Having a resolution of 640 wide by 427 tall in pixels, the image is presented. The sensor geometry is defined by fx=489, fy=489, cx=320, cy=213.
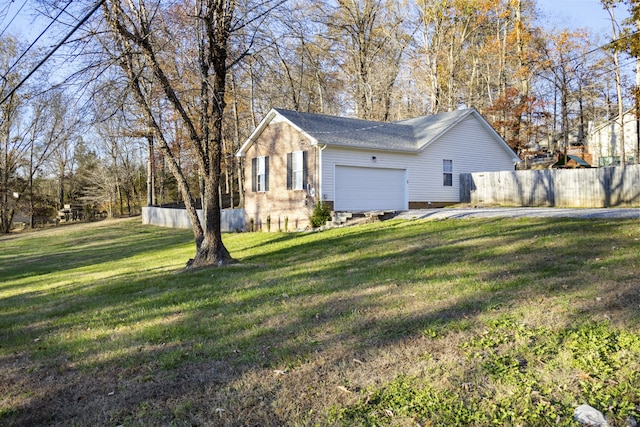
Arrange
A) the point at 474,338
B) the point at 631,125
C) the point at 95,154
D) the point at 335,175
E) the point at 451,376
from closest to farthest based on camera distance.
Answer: the point at 451,376
the point at 474,338
the point at 335,175
the point at 631,125
the point at 95,154

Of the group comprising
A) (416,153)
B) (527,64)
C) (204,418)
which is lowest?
(204,418)

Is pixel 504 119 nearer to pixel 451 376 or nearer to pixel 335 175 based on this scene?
pixel 335 175

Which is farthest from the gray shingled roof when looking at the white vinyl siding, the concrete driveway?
the concrete driveway

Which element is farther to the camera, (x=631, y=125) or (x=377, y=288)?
(x=631, y=125)

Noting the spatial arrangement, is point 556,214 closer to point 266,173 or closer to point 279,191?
point 279,191

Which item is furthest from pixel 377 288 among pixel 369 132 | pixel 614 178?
pixel 614 178

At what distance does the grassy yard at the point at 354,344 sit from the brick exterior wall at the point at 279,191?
32.5 ft

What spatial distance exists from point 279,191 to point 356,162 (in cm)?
368

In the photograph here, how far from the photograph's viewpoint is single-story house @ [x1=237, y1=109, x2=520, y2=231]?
19.0 metres

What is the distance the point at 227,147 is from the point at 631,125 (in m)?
29.4

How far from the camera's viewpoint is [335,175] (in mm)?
18953

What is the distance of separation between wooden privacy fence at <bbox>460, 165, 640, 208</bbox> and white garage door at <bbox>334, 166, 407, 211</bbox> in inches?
157

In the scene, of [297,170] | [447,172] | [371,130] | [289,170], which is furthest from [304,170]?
[447,172]

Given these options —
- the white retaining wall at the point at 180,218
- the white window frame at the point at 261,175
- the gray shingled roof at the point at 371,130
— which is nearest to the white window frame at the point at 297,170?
the gray shingled roof at the point at 371,130
